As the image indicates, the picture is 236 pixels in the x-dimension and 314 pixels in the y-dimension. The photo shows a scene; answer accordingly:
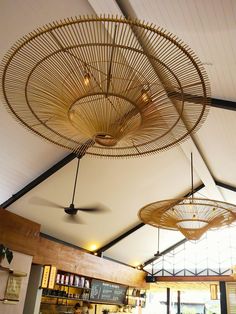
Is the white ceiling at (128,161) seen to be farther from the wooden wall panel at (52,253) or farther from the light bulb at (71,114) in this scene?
the light bulb at (71,114)

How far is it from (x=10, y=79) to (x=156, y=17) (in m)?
2.00

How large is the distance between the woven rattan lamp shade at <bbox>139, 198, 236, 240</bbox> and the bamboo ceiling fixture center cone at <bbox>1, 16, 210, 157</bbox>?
A: 233cm

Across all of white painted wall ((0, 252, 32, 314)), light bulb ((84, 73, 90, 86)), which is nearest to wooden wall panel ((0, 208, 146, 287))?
white painted wall ((0, 252, 32, 314))

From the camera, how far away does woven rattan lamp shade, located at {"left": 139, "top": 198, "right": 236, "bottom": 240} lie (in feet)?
15.7

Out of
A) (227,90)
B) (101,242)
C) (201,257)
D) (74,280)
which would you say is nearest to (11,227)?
(74,280)

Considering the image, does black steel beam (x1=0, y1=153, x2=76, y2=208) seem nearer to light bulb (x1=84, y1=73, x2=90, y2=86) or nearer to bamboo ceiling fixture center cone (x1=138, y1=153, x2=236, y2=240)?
bamboo ceiling fixture center cone (x1=138, y1=153, x2=236, y2=240)

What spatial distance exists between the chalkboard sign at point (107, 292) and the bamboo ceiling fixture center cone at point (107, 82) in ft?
28.6

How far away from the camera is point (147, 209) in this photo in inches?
194

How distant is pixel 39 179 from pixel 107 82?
5.12m

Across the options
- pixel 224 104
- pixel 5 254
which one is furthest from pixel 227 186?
pixel 5 254

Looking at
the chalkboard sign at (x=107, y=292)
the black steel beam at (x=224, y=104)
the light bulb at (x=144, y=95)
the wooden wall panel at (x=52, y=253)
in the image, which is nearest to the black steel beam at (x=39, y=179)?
the wooden wall panel at (x=52, y=253)

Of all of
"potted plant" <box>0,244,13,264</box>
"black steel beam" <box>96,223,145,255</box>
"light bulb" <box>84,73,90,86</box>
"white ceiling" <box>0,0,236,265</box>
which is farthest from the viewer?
"black steel beam" <box>96,223,145,255</box>

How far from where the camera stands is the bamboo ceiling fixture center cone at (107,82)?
2242 millimetres

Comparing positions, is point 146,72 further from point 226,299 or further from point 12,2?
point 226,299
